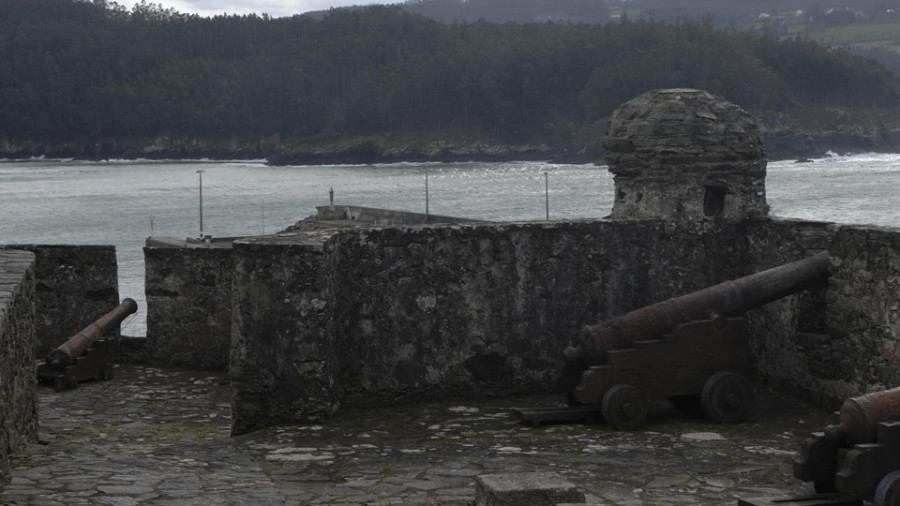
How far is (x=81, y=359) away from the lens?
9.52 m

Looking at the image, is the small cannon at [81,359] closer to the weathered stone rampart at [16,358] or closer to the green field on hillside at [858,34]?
the weathered stone rampart at [16,358]

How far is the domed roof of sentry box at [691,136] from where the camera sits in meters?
8.45

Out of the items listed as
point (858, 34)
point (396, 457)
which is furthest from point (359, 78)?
point (396, 457)

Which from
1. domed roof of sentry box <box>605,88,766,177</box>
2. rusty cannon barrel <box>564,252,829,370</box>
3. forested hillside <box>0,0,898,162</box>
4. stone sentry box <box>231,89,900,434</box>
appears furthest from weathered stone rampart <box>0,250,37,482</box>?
forested hillside <box>0,0,898,162</box>

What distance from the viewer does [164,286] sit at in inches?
399

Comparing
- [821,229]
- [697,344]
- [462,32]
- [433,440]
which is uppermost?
[462,32]

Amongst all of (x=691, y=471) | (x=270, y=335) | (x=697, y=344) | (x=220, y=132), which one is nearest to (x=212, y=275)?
(x=270, y=335)

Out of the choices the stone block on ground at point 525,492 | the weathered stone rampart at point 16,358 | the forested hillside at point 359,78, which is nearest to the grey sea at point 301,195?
the forested hillside at point 359,78

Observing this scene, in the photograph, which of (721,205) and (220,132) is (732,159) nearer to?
(721,205)

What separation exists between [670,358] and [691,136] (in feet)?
6.48

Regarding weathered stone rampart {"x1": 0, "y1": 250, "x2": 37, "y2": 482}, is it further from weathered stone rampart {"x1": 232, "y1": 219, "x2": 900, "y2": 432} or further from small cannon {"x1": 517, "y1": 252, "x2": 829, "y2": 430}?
small cannon {"x1": 517, "y1": 252, "x2": 829, "y2": 430}

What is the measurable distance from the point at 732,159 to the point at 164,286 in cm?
451

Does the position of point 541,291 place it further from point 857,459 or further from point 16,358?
point 857,459

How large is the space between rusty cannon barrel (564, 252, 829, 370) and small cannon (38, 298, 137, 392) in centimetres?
412
